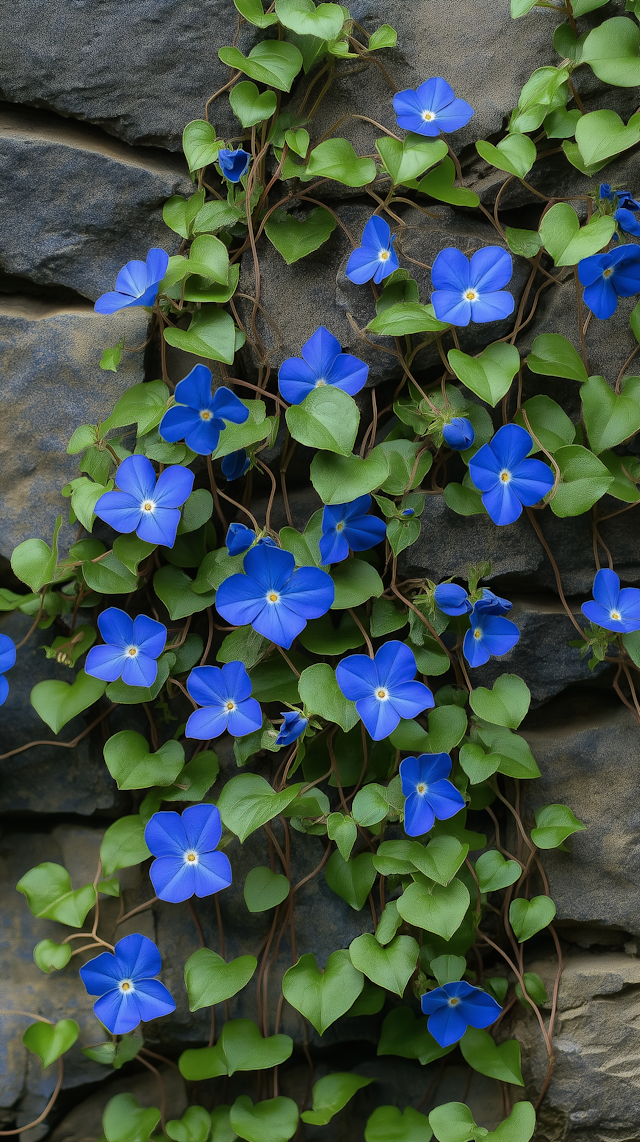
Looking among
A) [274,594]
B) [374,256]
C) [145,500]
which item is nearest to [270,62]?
[374,256]

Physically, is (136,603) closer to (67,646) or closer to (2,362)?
(67,646)

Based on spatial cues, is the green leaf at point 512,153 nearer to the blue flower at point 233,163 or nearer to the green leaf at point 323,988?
the blue flower at point 233,163

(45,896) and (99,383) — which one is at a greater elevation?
(99,383)

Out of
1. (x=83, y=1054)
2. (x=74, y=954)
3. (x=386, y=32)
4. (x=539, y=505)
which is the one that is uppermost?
(x=386, y=32)

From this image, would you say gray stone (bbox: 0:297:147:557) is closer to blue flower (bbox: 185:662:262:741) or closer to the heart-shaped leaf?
blue flower (bbox: 185:662:262:741)

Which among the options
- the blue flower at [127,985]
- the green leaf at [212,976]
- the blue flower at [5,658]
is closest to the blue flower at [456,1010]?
the green leaf at [212,976]

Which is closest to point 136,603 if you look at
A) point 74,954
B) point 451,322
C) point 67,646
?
point 67,646
